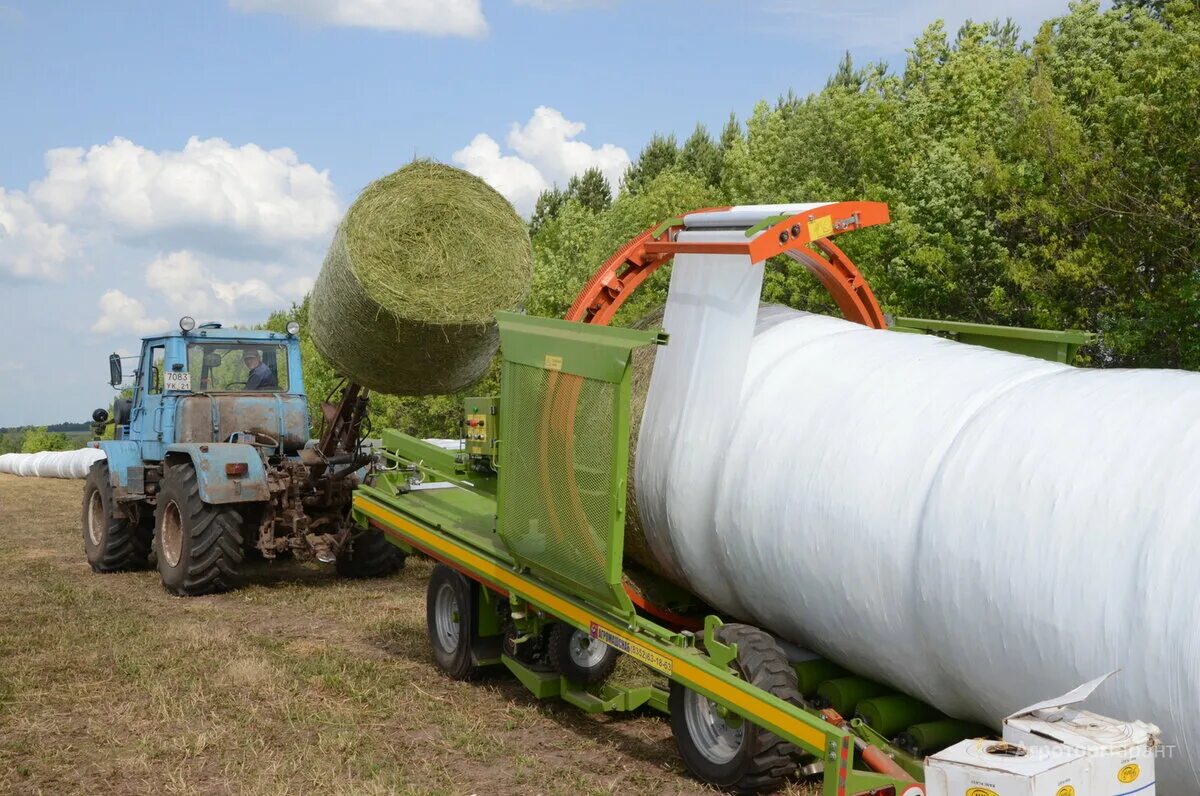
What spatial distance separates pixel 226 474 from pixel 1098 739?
8442 millimetres

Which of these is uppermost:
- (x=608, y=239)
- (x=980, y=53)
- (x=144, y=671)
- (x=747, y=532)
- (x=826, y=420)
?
(x=980, y=53)

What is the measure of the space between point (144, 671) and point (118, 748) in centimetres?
157

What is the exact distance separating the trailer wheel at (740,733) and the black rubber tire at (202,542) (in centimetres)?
624

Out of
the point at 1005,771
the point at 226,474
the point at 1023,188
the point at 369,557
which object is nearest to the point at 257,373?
the point at 226,474

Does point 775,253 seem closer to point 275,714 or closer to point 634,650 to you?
point 634,650

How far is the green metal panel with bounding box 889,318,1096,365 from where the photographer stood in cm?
667

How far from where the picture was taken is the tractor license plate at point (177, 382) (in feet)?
38.2

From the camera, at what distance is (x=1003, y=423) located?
4738mm

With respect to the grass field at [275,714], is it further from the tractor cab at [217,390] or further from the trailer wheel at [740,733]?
the tractor cab at [217,390]

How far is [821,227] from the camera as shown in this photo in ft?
19.7

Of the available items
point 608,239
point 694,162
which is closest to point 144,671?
point 608,239

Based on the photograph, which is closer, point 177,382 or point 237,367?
point 177,382

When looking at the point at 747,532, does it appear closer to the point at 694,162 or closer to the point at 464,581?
the point at 464,581

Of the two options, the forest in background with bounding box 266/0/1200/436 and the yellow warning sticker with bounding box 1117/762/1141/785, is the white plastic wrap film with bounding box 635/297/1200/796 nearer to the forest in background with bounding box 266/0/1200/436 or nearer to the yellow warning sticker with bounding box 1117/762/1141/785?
the yellow warning sticker with bounding box 1117/762/1141/785
